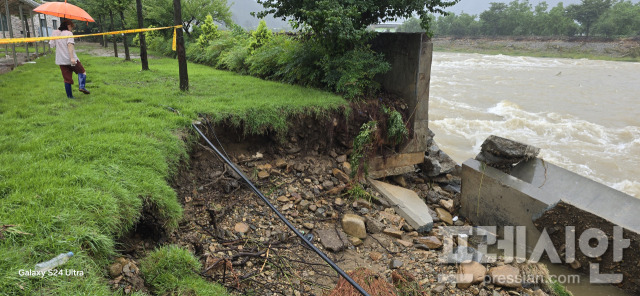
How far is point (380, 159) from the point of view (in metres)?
7.85

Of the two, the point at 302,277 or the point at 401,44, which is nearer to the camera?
the point at 302,277

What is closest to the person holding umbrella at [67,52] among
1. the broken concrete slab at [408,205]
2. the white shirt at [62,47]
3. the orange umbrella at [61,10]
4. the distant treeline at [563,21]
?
the white shirt at [62,47]

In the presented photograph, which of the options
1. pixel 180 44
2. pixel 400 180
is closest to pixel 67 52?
pixel 180 44

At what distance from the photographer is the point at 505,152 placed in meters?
6.69

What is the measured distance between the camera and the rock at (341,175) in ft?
22.4

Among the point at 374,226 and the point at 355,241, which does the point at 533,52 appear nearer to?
the point at 374,226

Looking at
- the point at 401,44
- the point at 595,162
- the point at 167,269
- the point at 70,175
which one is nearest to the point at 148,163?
the point at 70,175

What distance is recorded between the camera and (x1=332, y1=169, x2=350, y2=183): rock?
682 centimetres

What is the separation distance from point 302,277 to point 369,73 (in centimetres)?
504

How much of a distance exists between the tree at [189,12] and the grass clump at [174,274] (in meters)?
21.2

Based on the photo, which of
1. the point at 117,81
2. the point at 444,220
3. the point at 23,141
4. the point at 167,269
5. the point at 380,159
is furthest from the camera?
the point at 117,81

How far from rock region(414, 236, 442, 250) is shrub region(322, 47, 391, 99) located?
333 centimetres

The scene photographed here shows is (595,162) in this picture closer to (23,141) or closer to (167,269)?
(167,269)

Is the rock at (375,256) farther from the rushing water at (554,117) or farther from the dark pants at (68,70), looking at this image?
the rushing water at (554,117)
